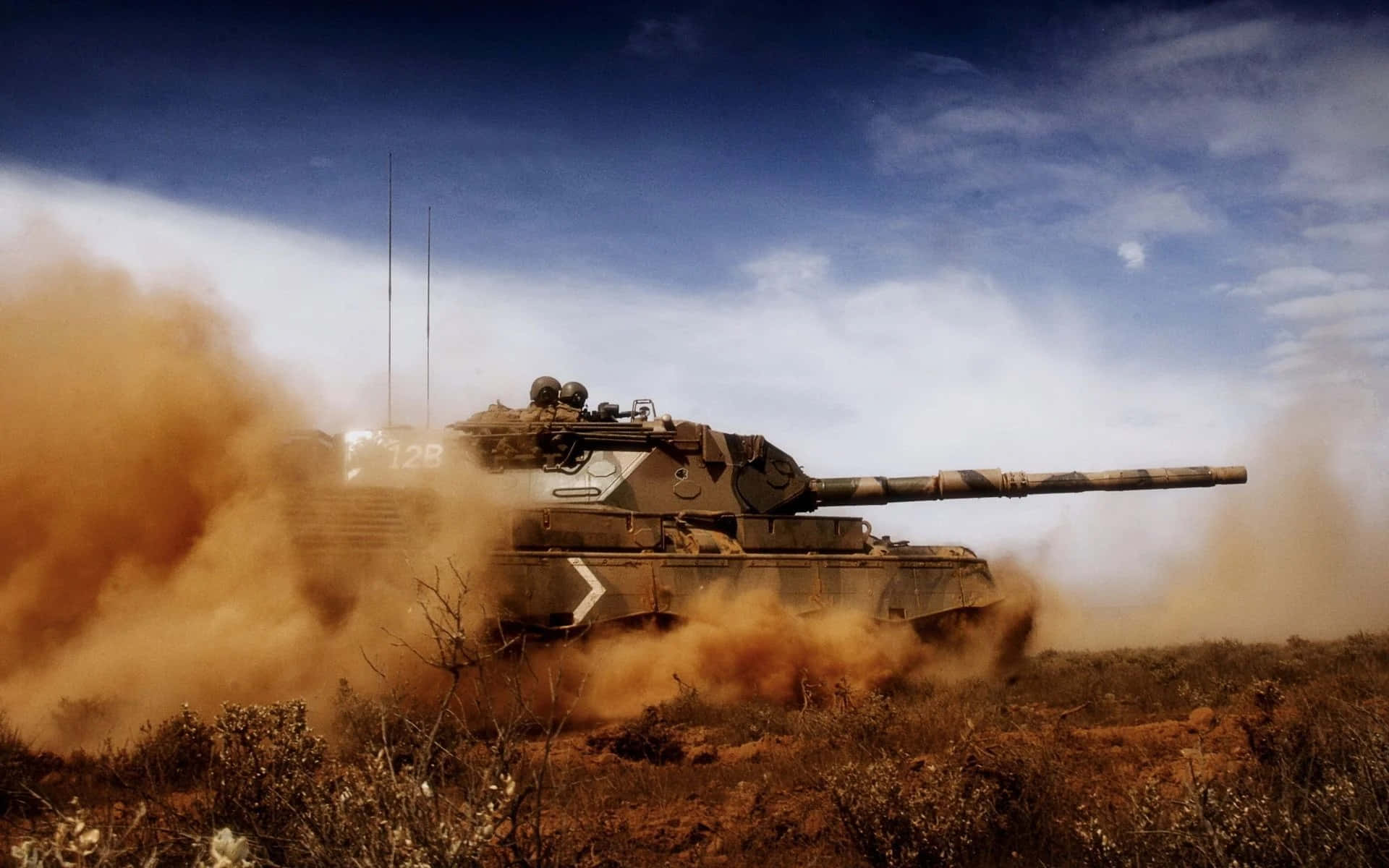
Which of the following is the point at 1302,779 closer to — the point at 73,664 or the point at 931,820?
the point at 931,820

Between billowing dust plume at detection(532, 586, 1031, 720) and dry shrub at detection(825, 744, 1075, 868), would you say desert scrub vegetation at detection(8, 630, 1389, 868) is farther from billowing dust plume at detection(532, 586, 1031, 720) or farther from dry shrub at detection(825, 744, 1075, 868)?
billowing dust plume at detection(532, 586, 1031, 720)

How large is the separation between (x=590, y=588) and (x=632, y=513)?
127cm

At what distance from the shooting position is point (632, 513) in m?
13.1

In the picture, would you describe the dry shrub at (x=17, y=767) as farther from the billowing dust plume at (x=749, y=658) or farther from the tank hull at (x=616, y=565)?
the billowing dust plume at (x=749, y=658)

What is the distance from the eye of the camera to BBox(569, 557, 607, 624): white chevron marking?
1220cm

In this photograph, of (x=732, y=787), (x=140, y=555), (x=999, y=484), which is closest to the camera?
(x=732, y=787)

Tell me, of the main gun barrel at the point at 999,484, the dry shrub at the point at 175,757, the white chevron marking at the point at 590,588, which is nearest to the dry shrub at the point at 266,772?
the dry shrub at the point at 175,757

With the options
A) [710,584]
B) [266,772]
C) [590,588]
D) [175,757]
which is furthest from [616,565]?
[266,772]

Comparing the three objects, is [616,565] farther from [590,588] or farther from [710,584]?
[710,584]

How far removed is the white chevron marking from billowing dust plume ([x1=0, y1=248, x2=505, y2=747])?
138 cm

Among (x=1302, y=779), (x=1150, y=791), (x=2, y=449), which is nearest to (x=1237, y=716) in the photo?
(x=1302, y=779)

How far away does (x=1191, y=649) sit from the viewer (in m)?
17.9

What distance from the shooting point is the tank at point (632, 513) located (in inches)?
467

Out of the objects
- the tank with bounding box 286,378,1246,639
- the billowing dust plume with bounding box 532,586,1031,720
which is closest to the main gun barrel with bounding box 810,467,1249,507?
the tank with bounding box 286,378,1246,639
